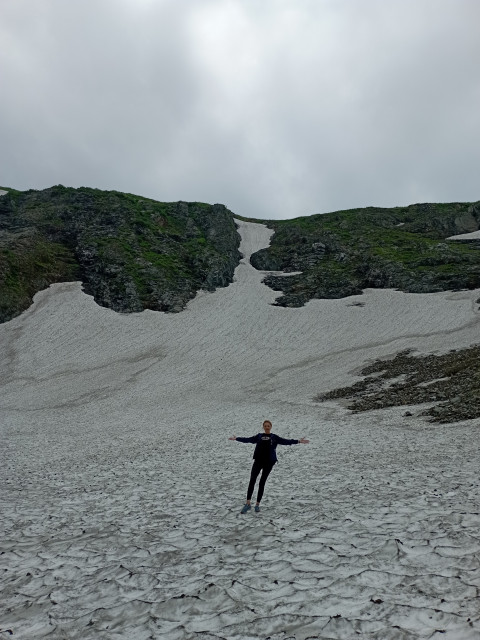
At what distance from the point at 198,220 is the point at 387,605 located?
111556 millimetres

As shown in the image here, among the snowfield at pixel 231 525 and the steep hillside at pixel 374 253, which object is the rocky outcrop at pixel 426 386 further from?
the steep hillside at pixel 374 253

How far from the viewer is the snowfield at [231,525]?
622cm

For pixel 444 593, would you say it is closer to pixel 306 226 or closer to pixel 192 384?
pixel 192 384

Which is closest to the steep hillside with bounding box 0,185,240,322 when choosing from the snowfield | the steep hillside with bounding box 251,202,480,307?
the steep hillside with bounding box 251,202,480,307

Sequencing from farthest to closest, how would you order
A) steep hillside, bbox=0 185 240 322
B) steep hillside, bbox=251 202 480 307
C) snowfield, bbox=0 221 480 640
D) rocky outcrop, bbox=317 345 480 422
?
1. steep hillside, bbox=251 202 480 307
2. steep hillside, bbox=0 185 240 322
3. rocky outcrop, bbox=317 345 480 422
4. snowfield, bbox=0 221 480 640

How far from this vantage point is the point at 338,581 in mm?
6996

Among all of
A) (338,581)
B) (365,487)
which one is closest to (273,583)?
(338,581)

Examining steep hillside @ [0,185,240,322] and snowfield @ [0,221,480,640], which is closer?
snowfield @ [0,221,480,640]

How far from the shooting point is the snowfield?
20.4 ft

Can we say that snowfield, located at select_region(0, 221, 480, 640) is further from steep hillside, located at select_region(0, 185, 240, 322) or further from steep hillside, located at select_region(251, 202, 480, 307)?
steep hillside, located at select_region(251, 202, 480, 307)

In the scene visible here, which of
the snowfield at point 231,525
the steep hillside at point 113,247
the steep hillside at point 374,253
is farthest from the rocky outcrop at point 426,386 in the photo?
the steep hillside at point 113,247

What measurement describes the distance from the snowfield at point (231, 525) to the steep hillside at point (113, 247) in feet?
128

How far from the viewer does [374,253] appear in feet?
286

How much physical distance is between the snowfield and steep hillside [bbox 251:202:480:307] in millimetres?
47126
